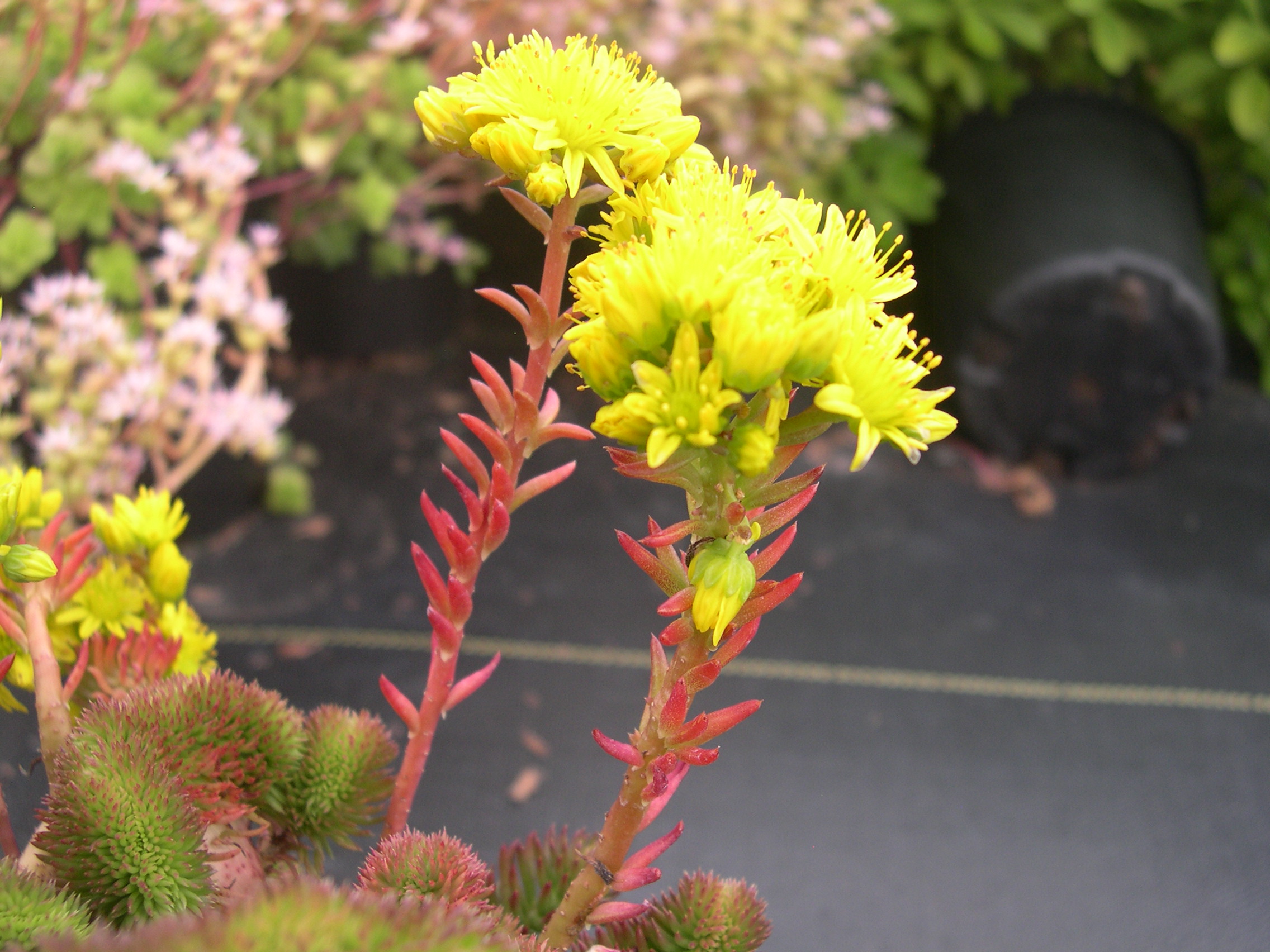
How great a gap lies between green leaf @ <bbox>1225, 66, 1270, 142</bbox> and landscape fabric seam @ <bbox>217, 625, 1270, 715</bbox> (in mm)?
1170

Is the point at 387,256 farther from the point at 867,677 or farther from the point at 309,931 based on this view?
the point at 309,931

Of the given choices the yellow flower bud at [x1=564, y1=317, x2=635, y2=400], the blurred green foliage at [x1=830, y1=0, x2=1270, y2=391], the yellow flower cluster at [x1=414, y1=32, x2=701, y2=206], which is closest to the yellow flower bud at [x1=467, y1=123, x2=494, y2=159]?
the yellow flower cluster at [x1=414, y1=32, x2=701, y2=206]

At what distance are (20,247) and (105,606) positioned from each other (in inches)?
29.6

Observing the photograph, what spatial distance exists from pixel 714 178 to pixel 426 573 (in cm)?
24

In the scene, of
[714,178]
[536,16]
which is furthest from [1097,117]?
[714,178]

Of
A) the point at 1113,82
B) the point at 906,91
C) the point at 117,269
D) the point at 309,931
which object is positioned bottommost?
the point at 1113,82

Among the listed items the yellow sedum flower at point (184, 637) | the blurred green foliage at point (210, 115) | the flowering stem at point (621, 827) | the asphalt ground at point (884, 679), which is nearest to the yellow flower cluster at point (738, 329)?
the flowering stem at point (621, 827)

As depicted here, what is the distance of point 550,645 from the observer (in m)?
1.48

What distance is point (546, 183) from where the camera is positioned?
0.44m

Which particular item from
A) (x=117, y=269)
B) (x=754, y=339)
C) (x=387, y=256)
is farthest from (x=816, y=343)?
(x=387, y=256)

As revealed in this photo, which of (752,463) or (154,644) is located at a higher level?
(752,463)

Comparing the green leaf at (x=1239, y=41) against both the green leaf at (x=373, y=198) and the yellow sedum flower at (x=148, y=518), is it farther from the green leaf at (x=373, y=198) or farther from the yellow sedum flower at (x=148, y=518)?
the yellow sedum flower at (x=148, y=518)

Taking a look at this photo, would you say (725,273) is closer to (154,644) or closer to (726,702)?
(154,644)

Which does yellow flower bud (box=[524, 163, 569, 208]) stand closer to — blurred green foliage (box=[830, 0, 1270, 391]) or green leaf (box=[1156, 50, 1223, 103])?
blurred green foliage (box=[830, 0, 1270, 391])
